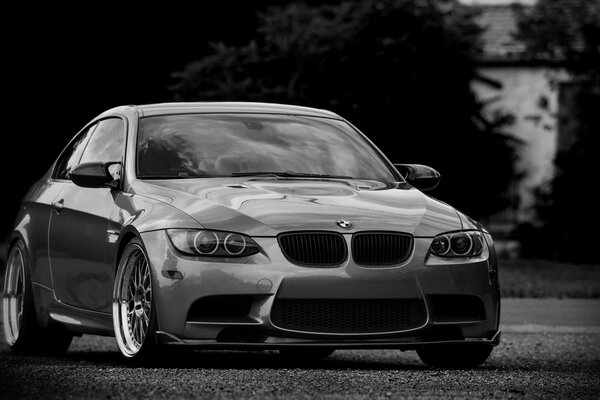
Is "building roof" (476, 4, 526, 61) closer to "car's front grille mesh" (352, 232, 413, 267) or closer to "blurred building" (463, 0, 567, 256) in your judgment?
"blurred building" (463, 0, 567, 256)

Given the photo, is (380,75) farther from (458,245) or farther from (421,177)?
(458,245)

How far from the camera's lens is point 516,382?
7.52 metres

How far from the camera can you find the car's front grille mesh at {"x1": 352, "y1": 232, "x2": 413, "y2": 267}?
7.94m

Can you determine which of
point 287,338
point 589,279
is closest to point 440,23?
point 589,279

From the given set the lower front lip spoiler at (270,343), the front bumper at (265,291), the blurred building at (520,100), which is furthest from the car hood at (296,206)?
the blurred building at (520,100)

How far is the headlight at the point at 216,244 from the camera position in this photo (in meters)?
7.80

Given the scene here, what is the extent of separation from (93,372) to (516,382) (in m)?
2.19

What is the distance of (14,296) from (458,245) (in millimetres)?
3752

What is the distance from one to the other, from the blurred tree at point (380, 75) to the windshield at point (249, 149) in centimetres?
1288

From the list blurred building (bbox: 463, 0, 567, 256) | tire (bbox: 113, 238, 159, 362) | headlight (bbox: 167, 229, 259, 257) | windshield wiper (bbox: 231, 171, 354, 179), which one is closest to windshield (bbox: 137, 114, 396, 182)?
windshield wiper (bbox: 231, 171, 354, 179)

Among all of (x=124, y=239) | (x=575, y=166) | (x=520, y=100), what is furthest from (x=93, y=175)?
(x=520, y=100)

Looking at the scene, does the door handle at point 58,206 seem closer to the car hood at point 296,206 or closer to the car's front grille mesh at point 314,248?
the car hood at point 296,206

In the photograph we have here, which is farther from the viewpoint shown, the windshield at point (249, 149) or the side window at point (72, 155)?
the side window at point (72, 155)

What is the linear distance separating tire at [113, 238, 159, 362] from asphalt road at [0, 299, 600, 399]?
0.44 feet
